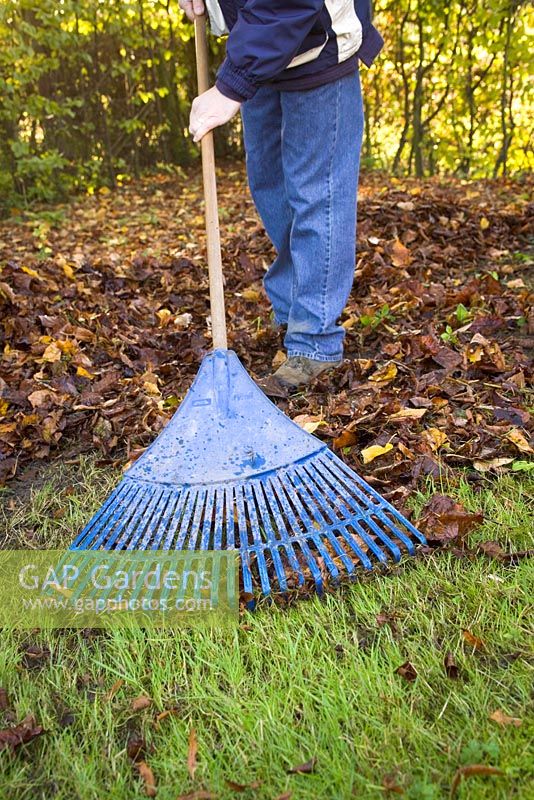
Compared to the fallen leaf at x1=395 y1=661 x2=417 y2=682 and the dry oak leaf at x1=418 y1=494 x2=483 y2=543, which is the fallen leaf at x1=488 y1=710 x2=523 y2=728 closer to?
the fallen leaf at x1=395 y1=661 x2=417 y2=682

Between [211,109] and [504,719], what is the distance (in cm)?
175

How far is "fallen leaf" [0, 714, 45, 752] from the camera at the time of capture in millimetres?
1357

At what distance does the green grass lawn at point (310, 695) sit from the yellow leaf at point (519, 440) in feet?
1.19

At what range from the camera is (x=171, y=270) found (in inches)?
163

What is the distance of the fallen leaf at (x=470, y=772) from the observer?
1194 millimetres

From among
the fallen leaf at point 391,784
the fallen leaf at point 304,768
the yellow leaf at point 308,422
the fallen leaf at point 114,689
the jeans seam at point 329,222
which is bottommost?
the fallen leaf at point 114,689

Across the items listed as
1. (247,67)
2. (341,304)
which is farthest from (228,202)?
(247,67)

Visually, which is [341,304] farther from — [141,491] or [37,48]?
[37,48]

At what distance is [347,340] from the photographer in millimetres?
3008

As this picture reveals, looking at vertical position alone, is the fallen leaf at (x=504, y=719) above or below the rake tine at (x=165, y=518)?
below

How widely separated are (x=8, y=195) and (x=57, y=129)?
0.82 meters

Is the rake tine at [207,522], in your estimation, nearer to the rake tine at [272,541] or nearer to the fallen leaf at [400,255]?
the rake tine at [272,541]

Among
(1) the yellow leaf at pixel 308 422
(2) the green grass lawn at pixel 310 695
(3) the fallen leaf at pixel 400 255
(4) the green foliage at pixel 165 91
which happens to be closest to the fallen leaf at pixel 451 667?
(2) the green grass lawn at pixel 310 695

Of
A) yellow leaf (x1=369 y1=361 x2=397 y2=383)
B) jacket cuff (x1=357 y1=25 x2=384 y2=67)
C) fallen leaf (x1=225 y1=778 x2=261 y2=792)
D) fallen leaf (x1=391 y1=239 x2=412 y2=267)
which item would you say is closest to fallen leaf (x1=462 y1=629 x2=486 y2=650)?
fallen leaf (x1=225 y1=778 x2=261 y2=792)
